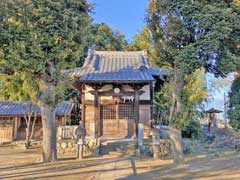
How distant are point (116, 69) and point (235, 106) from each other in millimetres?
9187

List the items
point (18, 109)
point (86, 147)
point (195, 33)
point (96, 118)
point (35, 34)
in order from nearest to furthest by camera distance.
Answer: point (195, 33), point (35, 34), point (86, 147), point (96, 118), point (18, 109)

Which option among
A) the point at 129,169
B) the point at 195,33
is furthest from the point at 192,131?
the point at 129,169

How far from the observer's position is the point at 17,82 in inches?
843

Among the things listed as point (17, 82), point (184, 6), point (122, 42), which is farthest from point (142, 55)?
point (122, 42)

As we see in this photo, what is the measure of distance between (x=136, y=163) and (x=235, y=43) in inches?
218

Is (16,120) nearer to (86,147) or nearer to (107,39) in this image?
(86,147)

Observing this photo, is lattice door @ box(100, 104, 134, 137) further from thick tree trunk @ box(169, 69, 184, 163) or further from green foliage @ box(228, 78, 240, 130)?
green foliage @ box(228, 78, 240, 130)

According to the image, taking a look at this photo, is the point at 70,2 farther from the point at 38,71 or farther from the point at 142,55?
the point at 142,55

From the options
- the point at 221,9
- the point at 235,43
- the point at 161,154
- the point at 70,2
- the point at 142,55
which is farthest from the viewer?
the point at 142,55

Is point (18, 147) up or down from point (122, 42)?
down

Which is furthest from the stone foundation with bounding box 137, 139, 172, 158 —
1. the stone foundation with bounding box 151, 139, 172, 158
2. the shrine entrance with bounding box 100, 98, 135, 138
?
the shrine entrance with bounding box 100, 98, 135, 138

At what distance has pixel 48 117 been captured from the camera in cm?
1212

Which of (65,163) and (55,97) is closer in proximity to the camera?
(65,163)

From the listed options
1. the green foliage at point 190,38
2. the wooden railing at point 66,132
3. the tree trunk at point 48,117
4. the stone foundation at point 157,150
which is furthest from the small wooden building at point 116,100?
the green foliage at point 190,38
